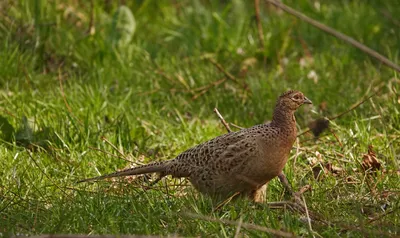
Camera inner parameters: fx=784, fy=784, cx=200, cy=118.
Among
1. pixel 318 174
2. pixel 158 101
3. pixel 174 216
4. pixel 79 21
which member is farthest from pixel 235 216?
pixel 79 21

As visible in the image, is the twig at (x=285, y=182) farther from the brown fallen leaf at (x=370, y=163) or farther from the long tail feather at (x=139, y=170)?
the long tail feather at (x=139, y=170)

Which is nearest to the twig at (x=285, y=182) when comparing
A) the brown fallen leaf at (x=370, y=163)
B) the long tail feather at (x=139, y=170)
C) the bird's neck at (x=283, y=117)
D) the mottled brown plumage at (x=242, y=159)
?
the mottled brown plumage at (x=242, y=159)

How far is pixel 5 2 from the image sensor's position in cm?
808

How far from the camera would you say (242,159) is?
4.52 metres

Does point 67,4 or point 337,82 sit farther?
point 67,4

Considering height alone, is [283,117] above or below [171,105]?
above

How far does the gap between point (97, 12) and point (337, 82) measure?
286 cm

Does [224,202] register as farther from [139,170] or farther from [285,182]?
[139,170]

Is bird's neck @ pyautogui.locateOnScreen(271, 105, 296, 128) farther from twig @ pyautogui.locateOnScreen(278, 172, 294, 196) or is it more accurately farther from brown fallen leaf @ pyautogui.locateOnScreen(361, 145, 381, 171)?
brown fallen leaf @ pyautogui.locateOnScreen(361, 145, 381, 171)

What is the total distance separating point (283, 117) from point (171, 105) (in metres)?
2.26

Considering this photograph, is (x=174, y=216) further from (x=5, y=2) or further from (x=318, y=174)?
(x=5, y=2)

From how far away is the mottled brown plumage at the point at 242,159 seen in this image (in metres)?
4.47

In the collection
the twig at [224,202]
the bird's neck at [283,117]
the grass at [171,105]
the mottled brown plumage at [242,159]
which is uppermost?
the bird's neck at [283,117]

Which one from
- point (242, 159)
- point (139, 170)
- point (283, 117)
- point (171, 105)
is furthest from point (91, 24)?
point (242, 159)
